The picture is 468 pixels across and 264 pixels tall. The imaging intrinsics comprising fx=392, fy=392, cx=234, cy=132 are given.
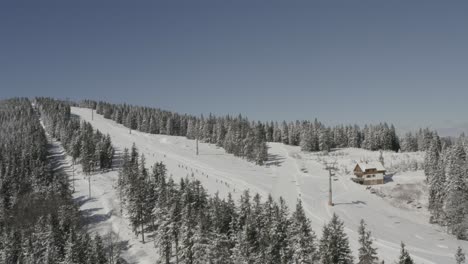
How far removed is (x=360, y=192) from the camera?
102 metres

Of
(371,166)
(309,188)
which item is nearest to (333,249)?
(309,188)

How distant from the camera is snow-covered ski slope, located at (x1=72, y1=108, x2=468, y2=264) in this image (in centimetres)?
6636

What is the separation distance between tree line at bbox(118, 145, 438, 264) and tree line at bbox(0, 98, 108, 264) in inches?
549

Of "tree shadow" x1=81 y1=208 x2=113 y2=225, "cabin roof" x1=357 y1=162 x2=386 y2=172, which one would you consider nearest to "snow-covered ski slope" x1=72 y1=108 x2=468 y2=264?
"cabin roof" x1=357 y1=162 x2=386 y2=172

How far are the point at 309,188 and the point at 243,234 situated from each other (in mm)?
51190

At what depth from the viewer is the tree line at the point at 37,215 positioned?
6850 centimetres

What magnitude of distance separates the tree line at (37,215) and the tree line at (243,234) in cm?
1394

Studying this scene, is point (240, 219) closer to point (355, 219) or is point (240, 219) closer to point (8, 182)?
point (355, 219)

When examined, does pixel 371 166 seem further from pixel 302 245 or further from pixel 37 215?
pixel 37 215

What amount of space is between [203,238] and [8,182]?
301ft

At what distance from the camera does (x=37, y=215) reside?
314 ft

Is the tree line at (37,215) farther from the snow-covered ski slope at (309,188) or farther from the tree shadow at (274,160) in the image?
the tree shadow at (274,160)

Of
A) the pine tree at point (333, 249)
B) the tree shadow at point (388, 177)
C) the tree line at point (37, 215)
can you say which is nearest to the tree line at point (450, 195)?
the tree shadow at point (388, 177)

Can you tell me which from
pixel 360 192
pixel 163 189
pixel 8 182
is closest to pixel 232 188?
pixel 163 189
